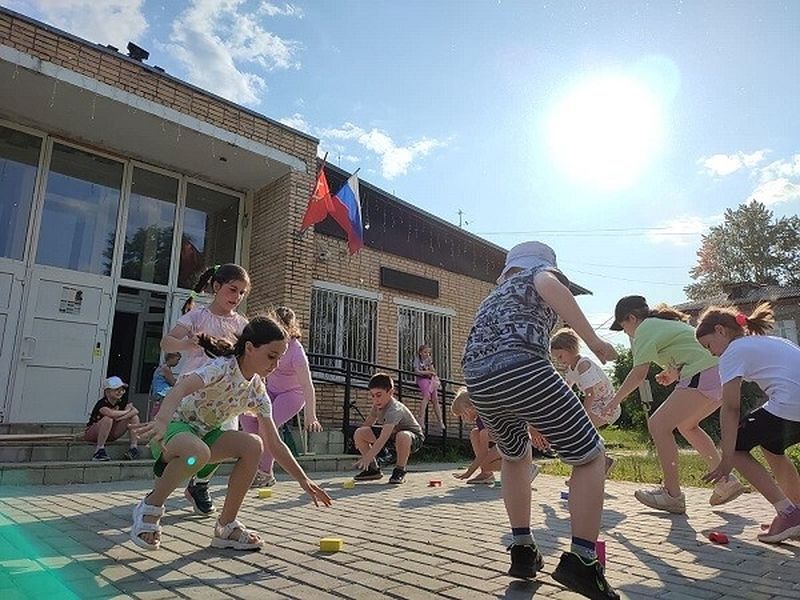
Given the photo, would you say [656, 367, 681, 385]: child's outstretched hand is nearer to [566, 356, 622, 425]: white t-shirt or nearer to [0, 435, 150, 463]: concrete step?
[566, 356, 622, 425]: white t-shirt

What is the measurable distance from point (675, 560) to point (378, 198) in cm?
1083

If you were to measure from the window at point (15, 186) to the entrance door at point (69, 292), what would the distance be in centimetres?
23

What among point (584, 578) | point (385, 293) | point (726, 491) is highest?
point (385, 293)

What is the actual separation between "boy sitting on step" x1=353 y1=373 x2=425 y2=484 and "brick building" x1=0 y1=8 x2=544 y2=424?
3.62m

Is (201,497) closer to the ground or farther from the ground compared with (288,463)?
closer to the ground

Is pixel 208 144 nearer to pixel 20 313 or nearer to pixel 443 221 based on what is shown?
pixel 20 313

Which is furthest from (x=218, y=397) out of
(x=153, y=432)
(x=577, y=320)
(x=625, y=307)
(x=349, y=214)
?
(x=349, y=214)

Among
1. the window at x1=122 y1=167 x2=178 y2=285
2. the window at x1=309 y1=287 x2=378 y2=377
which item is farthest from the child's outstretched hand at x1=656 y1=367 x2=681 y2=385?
the window at x1=122 y1=167 x2=178 y2=285

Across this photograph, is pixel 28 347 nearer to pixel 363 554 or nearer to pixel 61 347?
pixel 61 347

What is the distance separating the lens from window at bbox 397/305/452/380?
40.1 feet

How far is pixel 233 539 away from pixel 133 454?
435cm

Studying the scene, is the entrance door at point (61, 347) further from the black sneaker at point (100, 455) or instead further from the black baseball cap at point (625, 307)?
→ the black baseball cap at point (625, 307)

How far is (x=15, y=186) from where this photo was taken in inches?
342

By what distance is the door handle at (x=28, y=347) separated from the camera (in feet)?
27.1
